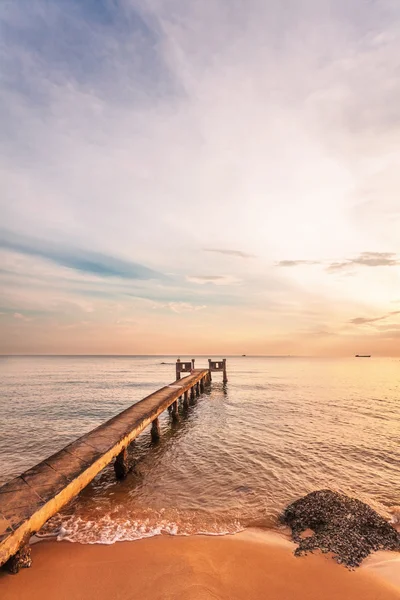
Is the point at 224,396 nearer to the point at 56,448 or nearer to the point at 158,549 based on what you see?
the point at 56,448

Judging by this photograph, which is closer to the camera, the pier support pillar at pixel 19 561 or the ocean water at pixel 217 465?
the pier support pillar at pixel 19 561

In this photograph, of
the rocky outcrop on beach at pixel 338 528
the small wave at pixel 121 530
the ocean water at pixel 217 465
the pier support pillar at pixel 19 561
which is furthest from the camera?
the ocean water at pixel 217 465

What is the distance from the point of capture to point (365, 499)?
7.62 m

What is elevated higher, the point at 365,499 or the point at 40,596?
the point at 40,596

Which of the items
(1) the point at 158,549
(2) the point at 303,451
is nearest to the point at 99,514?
(1) the point at 158,549

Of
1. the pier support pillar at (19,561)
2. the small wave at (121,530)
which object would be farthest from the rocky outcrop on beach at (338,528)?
the pier support pillar at (19,561)

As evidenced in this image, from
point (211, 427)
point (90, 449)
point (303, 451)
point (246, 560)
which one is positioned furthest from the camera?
point (211, 427)

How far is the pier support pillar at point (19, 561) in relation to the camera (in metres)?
4.42

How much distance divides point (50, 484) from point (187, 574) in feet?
8.59

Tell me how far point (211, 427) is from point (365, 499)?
8116 millimetres

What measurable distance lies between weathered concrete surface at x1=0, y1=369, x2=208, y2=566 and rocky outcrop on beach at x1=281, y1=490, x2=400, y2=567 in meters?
4.00

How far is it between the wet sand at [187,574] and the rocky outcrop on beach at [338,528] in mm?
256

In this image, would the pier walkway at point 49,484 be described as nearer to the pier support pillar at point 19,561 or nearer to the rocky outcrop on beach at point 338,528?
the pier support pillar at point 19,561

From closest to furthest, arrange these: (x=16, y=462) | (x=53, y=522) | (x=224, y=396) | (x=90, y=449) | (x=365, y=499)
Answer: (x=53, y=522), (x=90, y=449), (x=365, y=499), (x=16, y=462), (x=224, y=396)
